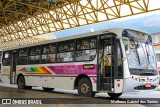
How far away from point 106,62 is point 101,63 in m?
0.24

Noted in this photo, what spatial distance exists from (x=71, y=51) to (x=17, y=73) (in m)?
5.67

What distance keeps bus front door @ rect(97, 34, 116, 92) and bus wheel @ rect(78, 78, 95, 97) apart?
539mm

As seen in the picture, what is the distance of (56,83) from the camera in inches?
544

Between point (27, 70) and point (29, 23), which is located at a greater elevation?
point (29, 23)

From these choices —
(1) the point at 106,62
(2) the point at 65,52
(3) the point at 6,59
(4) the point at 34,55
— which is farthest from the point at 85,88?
(3) the point at 6,59

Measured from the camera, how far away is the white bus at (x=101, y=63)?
1073 centimetres

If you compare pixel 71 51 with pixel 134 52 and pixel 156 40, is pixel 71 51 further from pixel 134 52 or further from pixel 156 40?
pixel 156 40

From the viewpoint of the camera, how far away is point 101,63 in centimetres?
1145

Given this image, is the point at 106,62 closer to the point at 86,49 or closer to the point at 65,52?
the point at 86,49

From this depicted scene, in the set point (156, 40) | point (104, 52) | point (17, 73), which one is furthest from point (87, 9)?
point (156, 40)

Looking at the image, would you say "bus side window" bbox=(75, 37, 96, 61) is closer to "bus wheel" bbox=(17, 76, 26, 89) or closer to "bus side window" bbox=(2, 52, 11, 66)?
"bus wheel" bbox=(17, 76, 26, 89)

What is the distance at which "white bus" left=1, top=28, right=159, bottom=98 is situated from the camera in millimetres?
10734

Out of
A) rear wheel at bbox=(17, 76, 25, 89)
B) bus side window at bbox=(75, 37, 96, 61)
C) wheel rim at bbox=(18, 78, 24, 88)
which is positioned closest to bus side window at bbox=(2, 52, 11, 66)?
rear wheel at bbox=(17, 76, 25, 89)

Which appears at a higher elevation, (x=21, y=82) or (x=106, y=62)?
(x=106, y=62)
